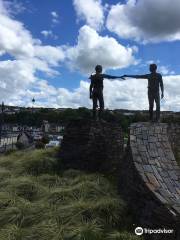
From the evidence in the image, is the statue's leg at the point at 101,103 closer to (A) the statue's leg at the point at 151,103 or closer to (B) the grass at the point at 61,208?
(A) the statue's leg at the point at 151,103

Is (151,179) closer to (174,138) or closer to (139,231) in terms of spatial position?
(139,231)

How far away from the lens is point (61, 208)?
8734 mm

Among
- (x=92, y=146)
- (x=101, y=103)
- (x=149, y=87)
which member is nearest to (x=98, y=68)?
(x=101, y=103)

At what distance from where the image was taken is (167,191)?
28.6ft

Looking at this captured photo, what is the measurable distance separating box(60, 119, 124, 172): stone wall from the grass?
0.59 metres

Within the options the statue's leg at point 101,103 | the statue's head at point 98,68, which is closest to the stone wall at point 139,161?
the statue's leg at point 101,103

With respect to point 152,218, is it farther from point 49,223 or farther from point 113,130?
point 113,130

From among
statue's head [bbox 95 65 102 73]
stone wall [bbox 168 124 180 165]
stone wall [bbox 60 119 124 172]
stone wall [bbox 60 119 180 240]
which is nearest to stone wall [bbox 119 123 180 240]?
stone wall [bbox 60 119 180 240]

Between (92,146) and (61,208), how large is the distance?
354cm

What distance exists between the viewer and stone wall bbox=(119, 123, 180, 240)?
7.61m

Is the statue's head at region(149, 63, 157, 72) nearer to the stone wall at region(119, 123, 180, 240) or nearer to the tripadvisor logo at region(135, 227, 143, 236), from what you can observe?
the stone wall at region(119, 123, 180, 240)

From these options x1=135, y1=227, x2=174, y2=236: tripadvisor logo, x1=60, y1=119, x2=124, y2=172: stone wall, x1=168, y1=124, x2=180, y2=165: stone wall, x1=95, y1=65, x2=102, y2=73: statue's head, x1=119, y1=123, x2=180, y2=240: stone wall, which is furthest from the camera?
x1=95, y1=65, x2=102, y2=73: statue's head

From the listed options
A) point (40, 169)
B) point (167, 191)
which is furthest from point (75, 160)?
point (167, 191)

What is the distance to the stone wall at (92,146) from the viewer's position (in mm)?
11953
